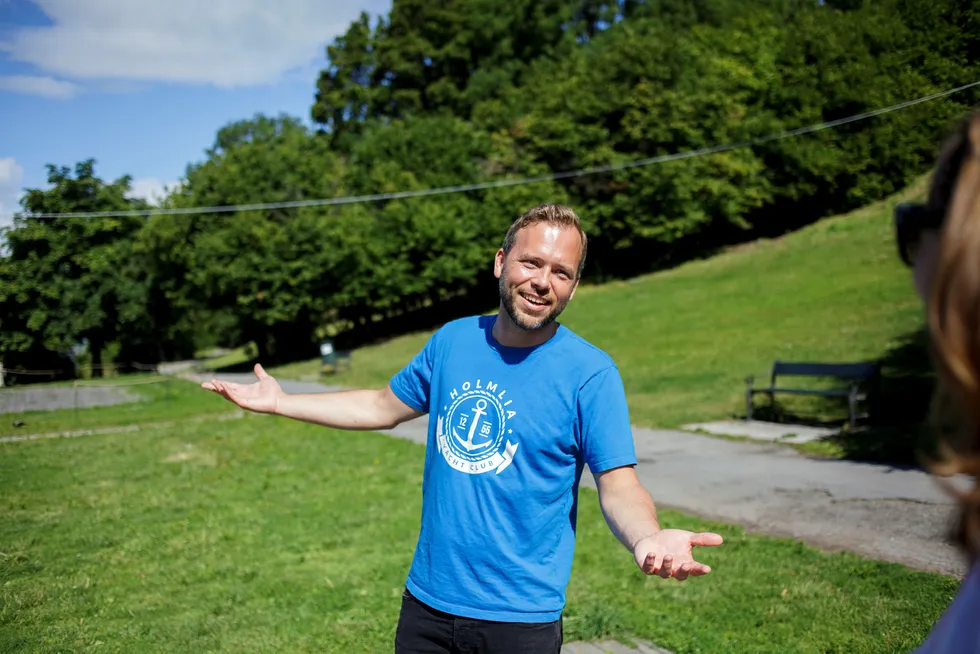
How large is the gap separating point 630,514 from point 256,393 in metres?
1.59

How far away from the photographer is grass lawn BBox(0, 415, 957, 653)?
502 centimetres

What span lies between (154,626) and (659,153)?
35966mm

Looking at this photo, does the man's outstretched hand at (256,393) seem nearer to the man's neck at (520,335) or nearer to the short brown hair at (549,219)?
the man's neck at (520,335)

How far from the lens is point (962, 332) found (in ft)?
3.10

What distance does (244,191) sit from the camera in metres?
39.0

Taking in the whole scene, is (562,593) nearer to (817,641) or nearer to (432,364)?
(432,364)

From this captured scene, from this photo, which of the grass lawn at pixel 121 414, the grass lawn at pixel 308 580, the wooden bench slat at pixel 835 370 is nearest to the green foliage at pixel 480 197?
the grass lawn at pixel 121 414

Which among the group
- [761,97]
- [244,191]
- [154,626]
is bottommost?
[154,626]

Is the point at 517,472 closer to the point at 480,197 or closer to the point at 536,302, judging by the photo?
the point at 536,302

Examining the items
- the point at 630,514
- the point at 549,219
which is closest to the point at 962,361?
the point at 630,514

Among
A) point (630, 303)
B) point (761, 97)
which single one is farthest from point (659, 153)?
point (630, 303)

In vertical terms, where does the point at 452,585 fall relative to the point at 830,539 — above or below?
above

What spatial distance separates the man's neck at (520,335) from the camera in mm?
2678

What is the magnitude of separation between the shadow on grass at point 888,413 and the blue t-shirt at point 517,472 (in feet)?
24.1
